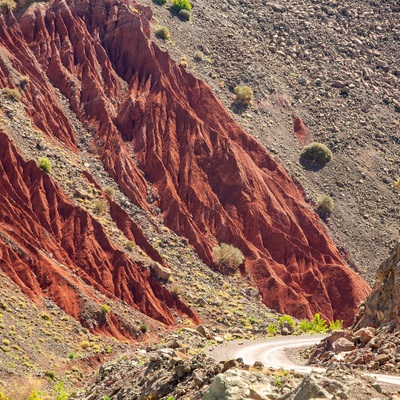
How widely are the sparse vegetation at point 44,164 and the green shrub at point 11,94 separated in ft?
27.5

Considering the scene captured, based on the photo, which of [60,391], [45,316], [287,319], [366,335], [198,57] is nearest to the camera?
[366,335]

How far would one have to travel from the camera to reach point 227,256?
64.6 meters

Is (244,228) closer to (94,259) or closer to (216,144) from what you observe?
(216,144)

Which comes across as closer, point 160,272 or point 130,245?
point 160,272

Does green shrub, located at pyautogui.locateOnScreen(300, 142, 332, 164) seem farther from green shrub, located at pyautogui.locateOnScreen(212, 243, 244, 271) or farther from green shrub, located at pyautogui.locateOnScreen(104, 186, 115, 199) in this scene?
green shrub, located at pyautogui.locateOnScreen(104, 186, 115, 199)

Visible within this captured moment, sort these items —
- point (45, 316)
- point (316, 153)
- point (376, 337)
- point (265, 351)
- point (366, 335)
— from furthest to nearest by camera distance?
→ 1. point (316, 153)
2. point (45, 316)
3. point (265, 351)
4. point (366, 335)
5. point (376, 337)

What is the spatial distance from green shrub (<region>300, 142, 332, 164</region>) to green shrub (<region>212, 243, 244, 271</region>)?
63.7 ft

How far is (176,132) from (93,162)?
11010 millimetres

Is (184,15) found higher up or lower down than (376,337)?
higher up

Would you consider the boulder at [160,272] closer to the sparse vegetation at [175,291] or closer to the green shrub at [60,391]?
the sparse vegetation at [175,291]

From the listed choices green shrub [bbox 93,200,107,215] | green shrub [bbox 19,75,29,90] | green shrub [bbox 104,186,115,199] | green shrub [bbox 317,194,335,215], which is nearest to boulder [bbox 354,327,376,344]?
green shrub [bbox 93,200,107,215]

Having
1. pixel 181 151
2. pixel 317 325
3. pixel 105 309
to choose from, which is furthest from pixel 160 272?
pixel 181 151

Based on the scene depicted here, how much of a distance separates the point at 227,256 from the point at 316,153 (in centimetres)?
2102

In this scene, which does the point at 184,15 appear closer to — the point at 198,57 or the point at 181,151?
the point at 198,57
